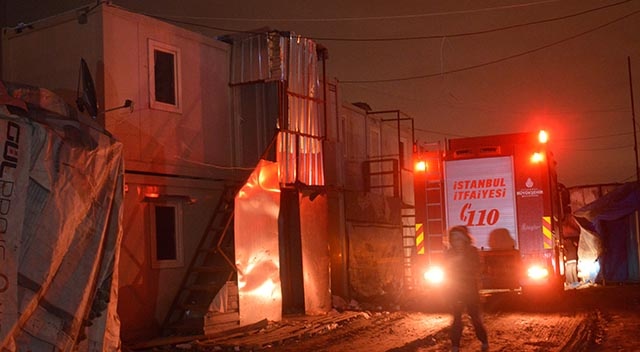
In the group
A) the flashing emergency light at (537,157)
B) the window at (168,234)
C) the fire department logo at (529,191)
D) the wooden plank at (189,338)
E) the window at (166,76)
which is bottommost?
the wooden plank at (189,338)

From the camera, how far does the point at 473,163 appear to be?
48.8ft

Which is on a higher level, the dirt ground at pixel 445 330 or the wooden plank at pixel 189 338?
the wooden plank at pixel 189 338

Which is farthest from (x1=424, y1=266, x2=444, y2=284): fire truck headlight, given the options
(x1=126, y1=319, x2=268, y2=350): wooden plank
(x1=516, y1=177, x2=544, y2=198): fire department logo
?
(x1=126, y1=319, x2=268, y2=350): wooden plank

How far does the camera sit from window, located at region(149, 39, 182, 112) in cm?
1324

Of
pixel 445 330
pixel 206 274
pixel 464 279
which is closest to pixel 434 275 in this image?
pixel 445 330

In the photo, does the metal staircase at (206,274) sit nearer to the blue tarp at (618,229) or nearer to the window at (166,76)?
the window at (166,76)

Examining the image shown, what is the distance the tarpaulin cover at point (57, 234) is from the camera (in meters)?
7.22

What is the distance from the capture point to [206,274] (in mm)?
13531

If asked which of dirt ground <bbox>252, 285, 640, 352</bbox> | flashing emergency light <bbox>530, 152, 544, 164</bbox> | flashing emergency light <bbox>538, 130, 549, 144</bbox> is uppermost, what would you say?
flashing emergency light <bbox>538, 130, 549, 144</bbox>

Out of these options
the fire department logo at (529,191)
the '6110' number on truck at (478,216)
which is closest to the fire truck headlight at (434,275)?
the '6110' number on truck at (478,216)

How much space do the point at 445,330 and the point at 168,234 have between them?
5.27m

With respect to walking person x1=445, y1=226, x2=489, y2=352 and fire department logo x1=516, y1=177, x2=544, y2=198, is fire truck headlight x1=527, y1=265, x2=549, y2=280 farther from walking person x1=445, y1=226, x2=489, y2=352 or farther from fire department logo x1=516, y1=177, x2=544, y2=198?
walking person x1=445, y1=226, x2=489, y2=352

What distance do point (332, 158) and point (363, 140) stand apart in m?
6.40

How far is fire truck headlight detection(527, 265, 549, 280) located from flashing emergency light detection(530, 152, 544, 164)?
211 centimetres
